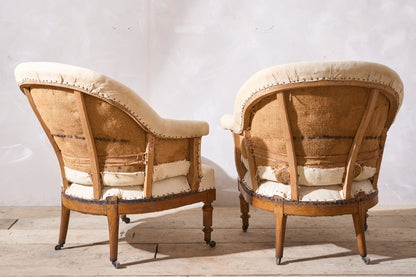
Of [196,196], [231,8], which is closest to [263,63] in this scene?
[231,8]

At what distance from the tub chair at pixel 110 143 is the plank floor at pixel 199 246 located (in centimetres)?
26

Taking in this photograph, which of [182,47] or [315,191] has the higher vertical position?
[182,47]

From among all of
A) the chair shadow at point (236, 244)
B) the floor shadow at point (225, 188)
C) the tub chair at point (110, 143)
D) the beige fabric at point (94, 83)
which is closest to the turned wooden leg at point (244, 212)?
the chair shadow at point (236, 244)

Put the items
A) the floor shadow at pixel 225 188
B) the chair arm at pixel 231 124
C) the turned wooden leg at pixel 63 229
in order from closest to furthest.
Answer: the chair arm at pixel 231 124 → the turned wooden leg at pixel 63 229 → the floor shadow at pixel 225 188

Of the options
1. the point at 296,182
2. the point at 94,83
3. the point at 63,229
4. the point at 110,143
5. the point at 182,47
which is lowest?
the point at 63,229

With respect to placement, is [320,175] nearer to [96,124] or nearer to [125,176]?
[125,176]

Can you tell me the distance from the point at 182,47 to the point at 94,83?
1.39 meters

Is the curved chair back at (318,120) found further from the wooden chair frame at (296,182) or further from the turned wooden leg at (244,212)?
the turned wooden leg at (244,212)

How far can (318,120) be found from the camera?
67.1 inches

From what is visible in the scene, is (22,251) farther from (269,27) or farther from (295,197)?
(269,27)

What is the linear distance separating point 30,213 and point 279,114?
1.93 metres

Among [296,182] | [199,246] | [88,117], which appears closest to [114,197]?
[88,117]

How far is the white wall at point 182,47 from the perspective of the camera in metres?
2.87

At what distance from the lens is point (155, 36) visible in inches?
115
